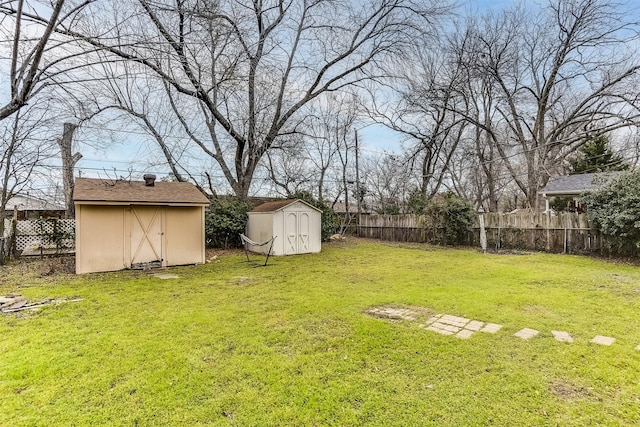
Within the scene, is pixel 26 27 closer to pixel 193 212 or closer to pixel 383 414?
pixel 193 212

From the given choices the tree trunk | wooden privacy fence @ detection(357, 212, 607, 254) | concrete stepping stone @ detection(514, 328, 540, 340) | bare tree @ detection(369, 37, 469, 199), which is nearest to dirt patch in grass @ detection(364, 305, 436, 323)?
concrete stepping stone @ detection(514, 328, 540, 340)

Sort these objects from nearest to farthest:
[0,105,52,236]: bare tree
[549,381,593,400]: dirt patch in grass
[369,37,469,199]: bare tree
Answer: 1. [549,381,593,400]: dirt patch in grass
2. [0,105,52,236]: bare tree
3. [369,37,469,199]: bare tree

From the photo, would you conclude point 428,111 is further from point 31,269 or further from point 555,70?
point 31,269

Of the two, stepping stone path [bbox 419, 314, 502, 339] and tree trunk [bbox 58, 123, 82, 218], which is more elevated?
tree trunk [bbox 58, 123, 82, 218]

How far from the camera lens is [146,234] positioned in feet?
27.5

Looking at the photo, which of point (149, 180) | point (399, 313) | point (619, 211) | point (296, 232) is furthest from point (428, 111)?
point (399, 313)

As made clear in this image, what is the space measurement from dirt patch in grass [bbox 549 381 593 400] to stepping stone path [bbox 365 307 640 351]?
0.93 metres

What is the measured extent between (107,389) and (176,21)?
5192 mm

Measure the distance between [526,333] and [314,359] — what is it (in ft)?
7.60

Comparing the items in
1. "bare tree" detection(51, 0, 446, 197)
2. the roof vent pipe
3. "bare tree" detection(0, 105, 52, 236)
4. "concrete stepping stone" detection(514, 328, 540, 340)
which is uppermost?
"bare tree" detection(51, 0, 446, 197)

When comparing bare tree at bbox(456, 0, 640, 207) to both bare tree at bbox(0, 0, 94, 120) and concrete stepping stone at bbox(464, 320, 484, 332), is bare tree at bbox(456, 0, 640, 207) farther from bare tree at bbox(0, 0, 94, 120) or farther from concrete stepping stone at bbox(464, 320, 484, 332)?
bare tree at bbox(0, 0, 94, 120)

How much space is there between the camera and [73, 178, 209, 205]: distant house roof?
7609mm

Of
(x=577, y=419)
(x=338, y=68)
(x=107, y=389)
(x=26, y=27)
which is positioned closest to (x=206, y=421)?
(x=107, y=389)

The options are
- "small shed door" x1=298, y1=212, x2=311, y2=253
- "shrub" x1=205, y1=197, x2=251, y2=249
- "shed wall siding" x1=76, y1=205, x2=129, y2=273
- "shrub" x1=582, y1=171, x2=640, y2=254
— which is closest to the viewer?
"shed wall siding" x1=76, y1=205, x2=129, y2=273
